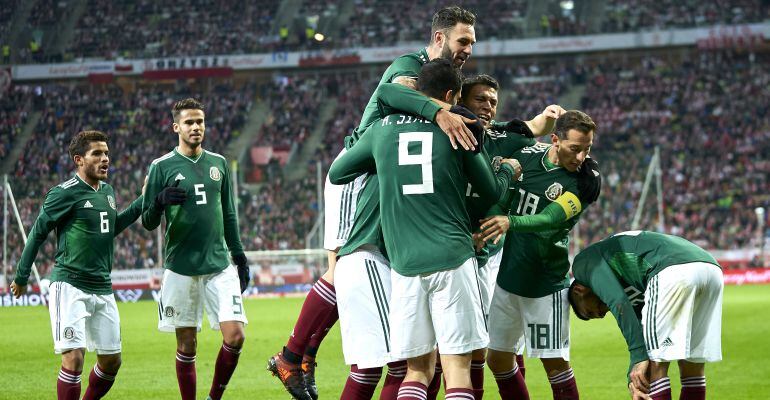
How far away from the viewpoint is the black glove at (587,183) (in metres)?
6.75

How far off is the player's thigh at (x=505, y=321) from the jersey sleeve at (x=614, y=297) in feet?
2.67

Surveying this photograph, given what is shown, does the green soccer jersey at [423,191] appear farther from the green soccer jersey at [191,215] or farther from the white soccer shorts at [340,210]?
the green soccer jersey at [191,215]

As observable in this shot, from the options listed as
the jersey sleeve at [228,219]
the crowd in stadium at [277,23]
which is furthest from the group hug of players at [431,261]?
the crowd in stadium at [277,23]

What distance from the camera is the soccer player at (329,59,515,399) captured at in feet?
17.9

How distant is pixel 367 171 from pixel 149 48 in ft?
143

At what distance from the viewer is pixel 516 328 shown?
23.4 ft

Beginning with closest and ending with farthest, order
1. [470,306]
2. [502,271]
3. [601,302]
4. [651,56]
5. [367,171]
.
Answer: [470,306] < [367,171] < [601,302] < [502,271] < [651,56]

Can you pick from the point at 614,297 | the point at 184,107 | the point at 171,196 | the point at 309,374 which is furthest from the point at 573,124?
the point at 184,107

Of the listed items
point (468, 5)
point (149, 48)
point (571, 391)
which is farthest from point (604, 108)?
point (571, 391)

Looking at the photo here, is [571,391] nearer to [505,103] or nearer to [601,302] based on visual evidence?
[601,302]

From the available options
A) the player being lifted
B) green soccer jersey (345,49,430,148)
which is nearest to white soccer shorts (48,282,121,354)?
the player being lifted

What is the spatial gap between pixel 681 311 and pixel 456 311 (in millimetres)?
1592

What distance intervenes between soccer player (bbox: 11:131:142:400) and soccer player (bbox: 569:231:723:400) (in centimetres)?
411

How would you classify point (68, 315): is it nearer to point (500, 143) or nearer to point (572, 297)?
point (500, 143)
